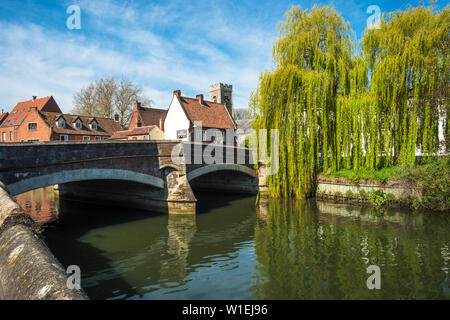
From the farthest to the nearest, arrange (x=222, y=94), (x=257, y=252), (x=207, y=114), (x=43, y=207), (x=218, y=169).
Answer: (x=222, y=94)
(x=207, y=114)
(x=218, y=169)
(x=43, y=207)
(x=257, y=252)

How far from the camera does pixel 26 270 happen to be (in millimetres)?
3510

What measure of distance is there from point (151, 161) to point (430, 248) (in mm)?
13219

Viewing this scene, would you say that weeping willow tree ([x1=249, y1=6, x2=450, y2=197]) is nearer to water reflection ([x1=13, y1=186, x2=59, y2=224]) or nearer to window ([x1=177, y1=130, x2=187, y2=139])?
water reflection ([x1=13, y1=186, x2=59, y2=224])

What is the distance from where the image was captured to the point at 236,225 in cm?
1462

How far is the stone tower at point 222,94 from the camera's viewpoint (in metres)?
50.9

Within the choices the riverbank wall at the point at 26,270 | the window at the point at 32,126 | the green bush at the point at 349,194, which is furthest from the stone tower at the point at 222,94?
the riverbank wall at the point at 26,270

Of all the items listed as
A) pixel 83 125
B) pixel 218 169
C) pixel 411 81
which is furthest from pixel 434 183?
pixel 83 125

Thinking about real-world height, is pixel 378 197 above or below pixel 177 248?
above

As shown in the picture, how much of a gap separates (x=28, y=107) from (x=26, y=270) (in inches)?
1956

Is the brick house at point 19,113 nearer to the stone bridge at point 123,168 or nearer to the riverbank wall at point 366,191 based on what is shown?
the stone bridge at point 123,168

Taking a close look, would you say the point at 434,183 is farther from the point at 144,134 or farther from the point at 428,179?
the point at 144,134

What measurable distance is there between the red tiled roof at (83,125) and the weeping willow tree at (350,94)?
2732 cm

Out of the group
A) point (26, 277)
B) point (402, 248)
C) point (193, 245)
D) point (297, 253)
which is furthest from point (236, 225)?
point (26, 277)

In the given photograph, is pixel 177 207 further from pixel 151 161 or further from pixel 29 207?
pixel 29 207
